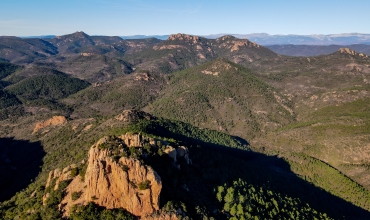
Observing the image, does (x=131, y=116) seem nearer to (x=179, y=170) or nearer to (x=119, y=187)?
(x=179, y=170)

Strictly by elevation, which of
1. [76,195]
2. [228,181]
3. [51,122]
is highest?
[76,195]

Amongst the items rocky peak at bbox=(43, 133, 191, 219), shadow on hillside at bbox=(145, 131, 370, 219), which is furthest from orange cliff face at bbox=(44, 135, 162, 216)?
shadow on hillside at bbox=(145, 131, 370, 219)

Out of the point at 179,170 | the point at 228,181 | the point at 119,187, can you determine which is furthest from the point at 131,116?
the point at 119,187

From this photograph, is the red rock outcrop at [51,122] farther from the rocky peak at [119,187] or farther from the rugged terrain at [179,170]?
the rocky peak at [119,187]

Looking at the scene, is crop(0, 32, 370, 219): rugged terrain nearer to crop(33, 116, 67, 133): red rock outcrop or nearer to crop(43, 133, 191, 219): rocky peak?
crop(43, 133, 191, 219): rocky peak

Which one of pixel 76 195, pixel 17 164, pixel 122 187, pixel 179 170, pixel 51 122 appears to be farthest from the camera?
pixel 51 122

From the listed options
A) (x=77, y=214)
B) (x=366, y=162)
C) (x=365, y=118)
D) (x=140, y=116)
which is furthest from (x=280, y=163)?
(x=77, y=214)
